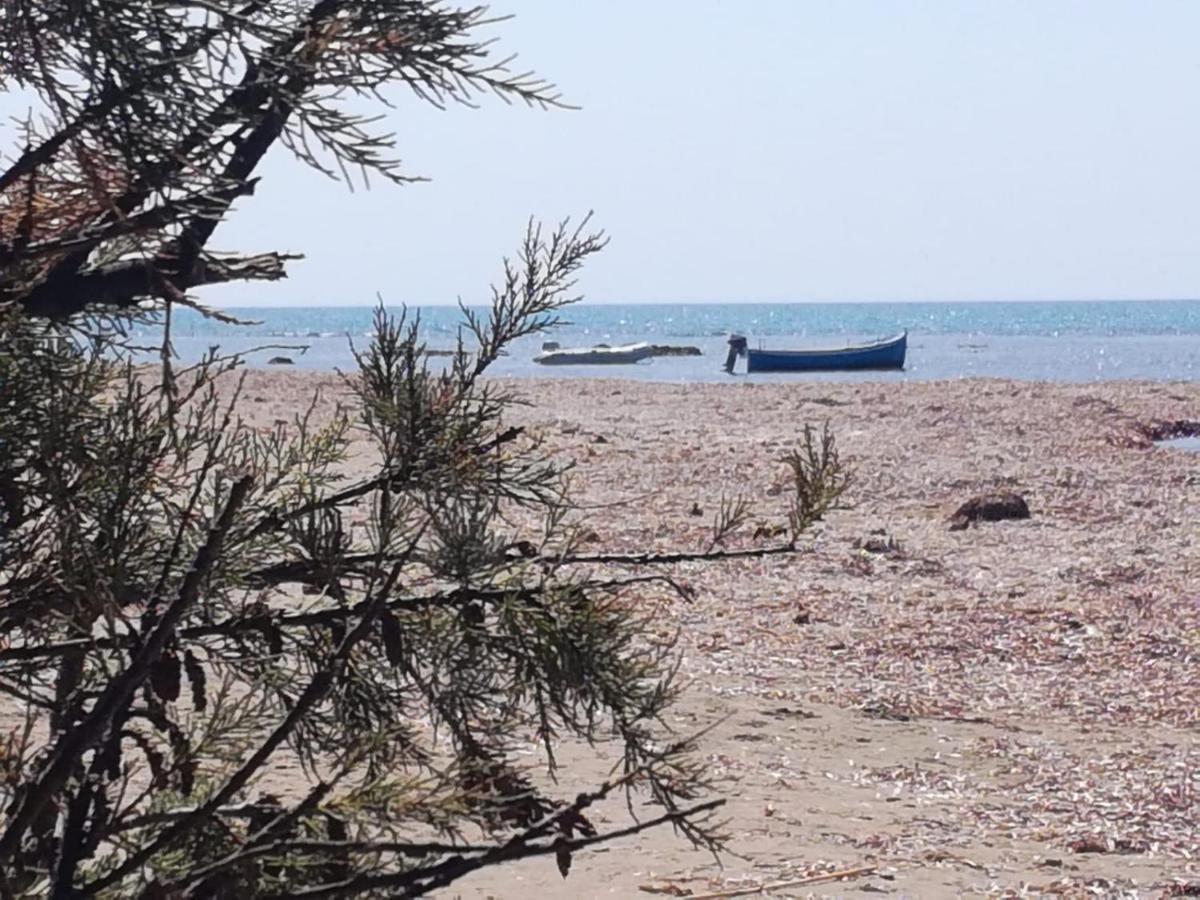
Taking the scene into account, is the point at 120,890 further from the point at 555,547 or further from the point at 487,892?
the point at 487,892

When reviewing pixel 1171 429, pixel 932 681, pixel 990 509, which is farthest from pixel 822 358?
pixel 932 681

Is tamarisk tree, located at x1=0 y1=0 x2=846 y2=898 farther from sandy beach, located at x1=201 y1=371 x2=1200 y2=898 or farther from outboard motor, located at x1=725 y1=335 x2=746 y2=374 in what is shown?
outboard motor, located at x1=725 y1=335 x2=746 y2=374

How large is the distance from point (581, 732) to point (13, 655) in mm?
989

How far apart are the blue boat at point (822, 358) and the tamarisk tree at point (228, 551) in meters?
57.5

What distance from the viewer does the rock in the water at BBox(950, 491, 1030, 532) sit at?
18672 mm

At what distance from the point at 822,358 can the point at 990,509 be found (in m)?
43.5

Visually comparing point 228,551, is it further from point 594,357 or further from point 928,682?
point 594,357

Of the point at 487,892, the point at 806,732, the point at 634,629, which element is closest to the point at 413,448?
the point at 634,629

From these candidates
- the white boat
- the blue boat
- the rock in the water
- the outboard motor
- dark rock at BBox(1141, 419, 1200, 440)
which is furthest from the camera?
the white boat

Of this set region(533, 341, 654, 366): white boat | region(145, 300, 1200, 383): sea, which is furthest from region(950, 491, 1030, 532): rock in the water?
region(533, 341, 654, 366): white boat

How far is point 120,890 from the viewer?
2273 mm

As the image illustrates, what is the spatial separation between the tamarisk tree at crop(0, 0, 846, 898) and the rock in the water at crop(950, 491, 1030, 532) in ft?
52.4

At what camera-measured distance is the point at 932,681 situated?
11180 mm

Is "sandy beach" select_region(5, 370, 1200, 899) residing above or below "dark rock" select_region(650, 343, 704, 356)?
above
